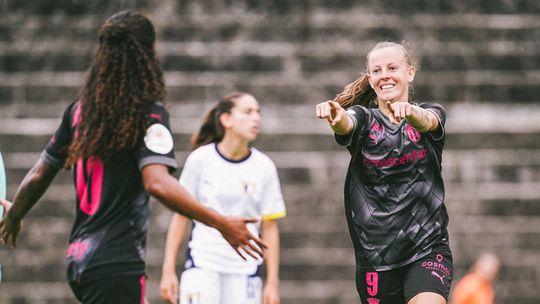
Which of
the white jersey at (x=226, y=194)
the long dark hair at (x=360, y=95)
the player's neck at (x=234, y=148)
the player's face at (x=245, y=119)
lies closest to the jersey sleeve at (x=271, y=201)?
the white jersey at (x=226, y=194)

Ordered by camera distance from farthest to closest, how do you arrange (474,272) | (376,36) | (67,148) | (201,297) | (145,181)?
(376,36), (474,272), (201,297), (67,148), (145,181)

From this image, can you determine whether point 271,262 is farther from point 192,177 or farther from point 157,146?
point 157,146

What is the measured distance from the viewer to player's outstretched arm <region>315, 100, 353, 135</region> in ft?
18.2

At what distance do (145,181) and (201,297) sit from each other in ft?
9.79

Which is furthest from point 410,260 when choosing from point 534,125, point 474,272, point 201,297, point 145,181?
point 534,125

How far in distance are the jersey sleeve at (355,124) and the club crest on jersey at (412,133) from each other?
0.23m

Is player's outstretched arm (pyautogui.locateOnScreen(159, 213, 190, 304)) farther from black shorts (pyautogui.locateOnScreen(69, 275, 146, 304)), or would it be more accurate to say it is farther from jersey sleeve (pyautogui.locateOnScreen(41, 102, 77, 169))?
black shorts (pyautogui.locateOnScreen(69, 275, 146, 304))

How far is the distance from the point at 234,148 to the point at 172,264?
1.05m

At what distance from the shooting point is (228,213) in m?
8.44

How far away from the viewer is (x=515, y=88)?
13.0 metres

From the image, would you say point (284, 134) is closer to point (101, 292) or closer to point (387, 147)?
point (387, 147)

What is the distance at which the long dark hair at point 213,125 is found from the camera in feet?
29.7

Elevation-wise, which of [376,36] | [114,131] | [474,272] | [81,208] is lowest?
[474,272]

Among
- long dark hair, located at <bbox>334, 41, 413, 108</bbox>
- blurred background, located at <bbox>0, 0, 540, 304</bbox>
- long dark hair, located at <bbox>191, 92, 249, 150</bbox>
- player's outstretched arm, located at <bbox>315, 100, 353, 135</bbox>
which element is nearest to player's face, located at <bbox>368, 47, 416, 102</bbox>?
long dark hair, located at <bbox>334, 41, 413, 108</bbox>
